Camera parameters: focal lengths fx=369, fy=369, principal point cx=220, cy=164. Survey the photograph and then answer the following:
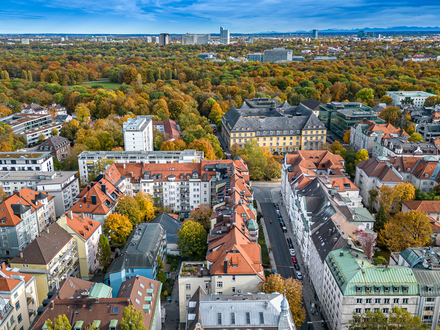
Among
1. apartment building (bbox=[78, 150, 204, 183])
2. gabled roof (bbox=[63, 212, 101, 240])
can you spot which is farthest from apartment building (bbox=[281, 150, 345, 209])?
gabled roof (bbox=[63, 212, 101, 240])

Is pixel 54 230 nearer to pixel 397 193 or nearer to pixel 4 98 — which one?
pixel 397 193

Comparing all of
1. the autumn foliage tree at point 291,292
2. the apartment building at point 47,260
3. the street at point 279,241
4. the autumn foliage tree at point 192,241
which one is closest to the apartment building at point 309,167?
the street at point 279,241

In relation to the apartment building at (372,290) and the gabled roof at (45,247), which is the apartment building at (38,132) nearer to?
the gabled roof at (45,247)

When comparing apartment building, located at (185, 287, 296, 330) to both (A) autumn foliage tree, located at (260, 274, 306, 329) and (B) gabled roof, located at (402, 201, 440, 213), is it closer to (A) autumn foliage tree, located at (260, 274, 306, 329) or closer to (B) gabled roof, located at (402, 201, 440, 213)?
(A) autumn foliage tree, located at (260, 274, 306, 329)

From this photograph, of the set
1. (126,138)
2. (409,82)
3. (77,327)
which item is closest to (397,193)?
(77,327)

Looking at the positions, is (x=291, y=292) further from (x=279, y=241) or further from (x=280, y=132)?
(x=280, y=132)

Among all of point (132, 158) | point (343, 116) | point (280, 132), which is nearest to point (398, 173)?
point (280, 132)
